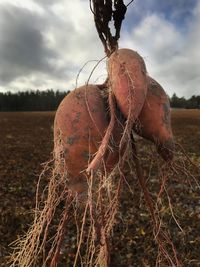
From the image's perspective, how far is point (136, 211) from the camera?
8.36 meters

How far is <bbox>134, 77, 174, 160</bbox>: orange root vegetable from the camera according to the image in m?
2.49

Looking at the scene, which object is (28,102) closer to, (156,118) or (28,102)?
(28,102)

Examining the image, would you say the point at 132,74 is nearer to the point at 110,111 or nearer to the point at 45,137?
the point at 110,111

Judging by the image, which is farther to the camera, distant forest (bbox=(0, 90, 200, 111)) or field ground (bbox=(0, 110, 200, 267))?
distant forest (bbox=(0, 90, 200, 111))

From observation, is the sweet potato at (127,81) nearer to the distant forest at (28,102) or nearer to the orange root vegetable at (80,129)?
the orange root vegetable at (80,129)

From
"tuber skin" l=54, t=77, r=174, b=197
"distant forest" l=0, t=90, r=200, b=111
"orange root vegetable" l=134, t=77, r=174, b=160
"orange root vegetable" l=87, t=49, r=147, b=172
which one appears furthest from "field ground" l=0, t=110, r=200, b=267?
"distant forest" l=0, t=90, r=200, b=111

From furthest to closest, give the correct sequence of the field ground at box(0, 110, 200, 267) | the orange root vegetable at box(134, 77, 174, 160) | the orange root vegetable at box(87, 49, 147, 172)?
the field ground at box(0, 110, 200, 267)
the orange root vegetable at box(134, 77, 174, 160)
the orange root vegetable at box(87, 49, 147, 172)

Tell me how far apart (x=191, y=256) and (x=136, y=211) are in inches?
86.1

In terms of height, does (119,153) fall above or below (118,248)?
above

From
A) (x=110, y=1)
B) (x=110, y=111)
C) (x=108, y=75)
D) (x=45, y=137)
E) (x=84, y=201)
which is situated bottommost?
(x=45, y=137)

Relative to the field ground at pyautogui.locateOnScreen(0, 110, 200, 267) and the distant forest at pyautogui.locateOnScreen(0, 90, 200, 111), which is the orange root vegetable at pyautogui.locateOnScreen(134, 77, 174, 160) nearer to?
the field ground at pyautogui.locateOnScreen(0, 110, 200, 267)

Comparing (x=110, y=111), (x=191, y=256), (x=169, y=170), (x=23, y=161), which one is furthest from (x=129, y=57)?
(x=23, y=161)

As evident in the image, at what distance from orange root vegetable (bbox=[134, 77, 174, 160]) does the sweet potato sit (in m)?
0.09

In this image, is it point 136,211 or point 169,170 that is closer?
point 169,170
